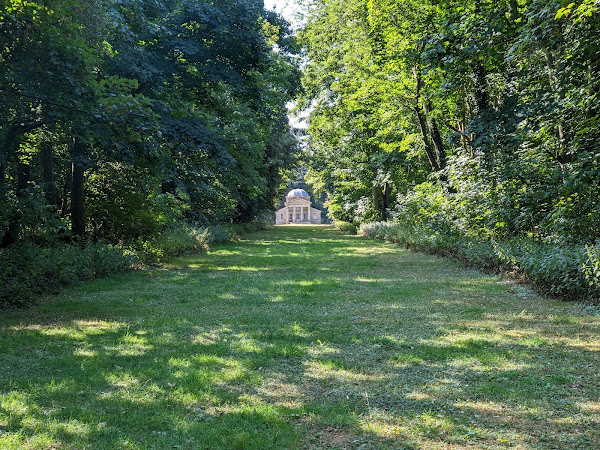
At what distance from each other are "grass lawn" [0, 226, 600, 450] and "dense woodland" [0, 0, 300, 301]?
2.15 m

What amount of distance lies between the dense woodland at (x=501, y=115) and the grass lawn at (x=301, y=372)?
5.09ft

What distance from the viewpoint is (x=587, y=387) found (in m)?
4.02

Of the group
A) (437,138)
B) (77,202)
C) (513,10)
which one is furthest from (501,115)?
(77,202)

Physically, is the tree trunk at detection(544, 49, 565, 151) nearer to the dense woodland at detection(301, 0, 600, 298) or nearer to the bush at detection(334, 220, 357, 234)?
the dense woodland at detection(301, 0, 600, 298)

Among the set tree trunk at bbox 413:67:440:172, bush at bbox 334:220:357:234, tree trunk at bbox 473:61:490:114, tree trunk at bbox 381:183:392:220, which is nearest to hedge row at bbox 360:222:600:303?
tree trunk at bbox 413:67:440:172

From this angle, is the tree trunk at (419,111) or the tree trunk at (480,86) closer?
the tree trunk at (480,86)

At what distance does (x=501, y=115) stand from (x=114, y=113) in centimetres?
781

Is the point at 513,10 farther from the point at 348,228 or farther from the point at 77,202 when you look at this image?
the point at 348,228

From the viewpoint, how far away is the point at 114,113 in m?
6.85

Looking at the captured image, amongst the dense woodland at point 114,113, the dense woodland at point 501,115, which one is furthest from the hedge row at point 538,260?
the dense woodland at point 114,113

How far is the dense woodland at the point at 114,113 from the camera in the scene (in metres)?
6.57

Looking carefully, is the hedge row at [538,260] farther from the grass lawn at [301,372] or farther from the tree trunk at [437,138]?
the tree trunk at [437,138]

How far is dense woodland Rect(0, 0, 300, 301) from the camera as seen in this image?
657cm

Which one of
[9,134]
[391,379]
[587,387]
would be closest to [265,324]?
[391,379]
